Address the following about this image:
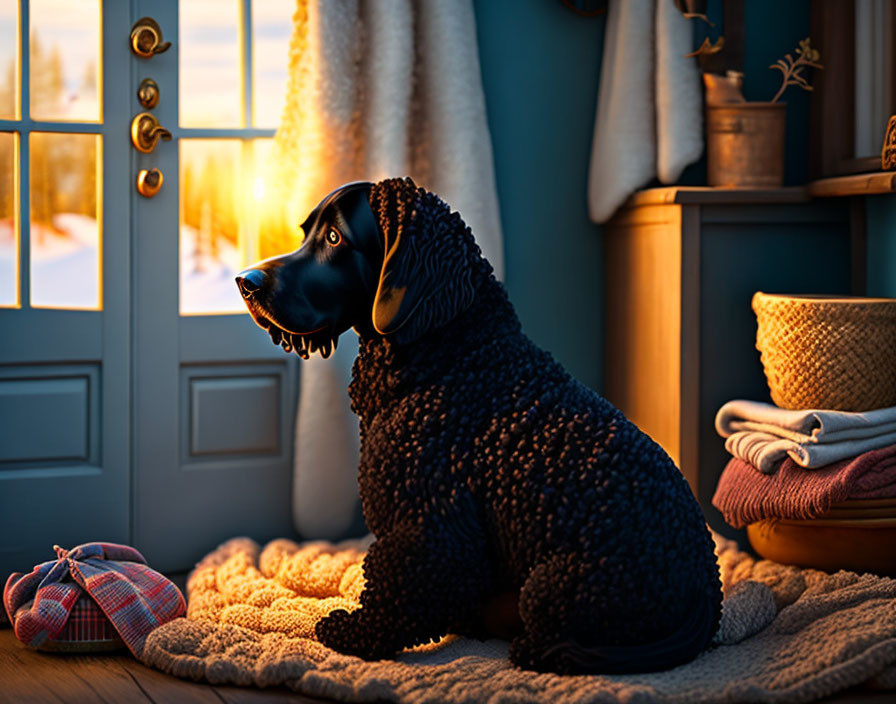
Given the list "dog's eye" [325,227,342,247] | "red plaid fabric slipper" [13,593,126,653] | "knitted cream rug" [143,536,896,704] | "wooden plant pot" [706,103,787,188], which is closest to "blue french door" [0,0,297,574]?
"knitted cream rug" [143,536,896,704]

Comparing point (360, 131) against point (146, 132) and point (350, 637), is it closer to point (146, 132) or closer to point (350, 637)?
point (146, 132)

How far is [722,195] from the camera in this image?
248 cm

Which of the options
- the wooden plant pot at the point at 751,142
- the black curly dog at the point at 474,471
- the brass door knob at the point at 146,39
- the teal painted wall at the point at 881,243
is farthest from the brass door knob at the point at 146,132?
the teal painted wall at the point at 881,243

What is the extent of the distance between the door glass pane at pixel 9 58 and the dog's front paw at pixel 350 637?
135 centimetres

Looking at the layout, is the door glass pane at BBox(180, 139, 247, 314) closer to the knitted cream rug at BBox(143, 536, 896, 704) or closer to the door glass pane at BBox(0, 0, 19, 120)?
the door glass pane at BBox(0, 0, 19, 120)

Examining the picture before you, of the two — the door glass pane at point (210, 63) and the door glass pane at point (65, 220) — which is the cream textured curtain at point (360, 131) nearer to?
the door glass pane at point (210, 63)

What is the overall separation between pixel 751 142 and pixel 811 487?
892mm

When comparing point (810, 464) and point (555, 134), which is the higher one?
point (555, 134)

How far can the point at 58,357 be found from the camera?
7.95 ft

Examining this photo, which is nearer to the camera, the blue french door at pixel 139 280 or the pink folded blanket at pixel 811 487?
the pink folded blanket at pixel 811 487

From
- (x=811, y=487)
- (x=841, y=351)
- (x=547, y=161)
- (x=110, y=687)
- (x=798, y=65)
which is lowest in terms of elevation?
(x=110, y=687)

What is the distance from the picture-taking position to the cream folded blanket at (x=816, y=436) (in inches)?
84.2

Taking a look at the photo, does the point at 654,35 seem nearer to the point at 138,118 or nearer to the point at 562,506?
the point at 138,118

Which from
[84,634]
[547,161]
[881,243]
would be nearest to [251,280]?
[84,634]
